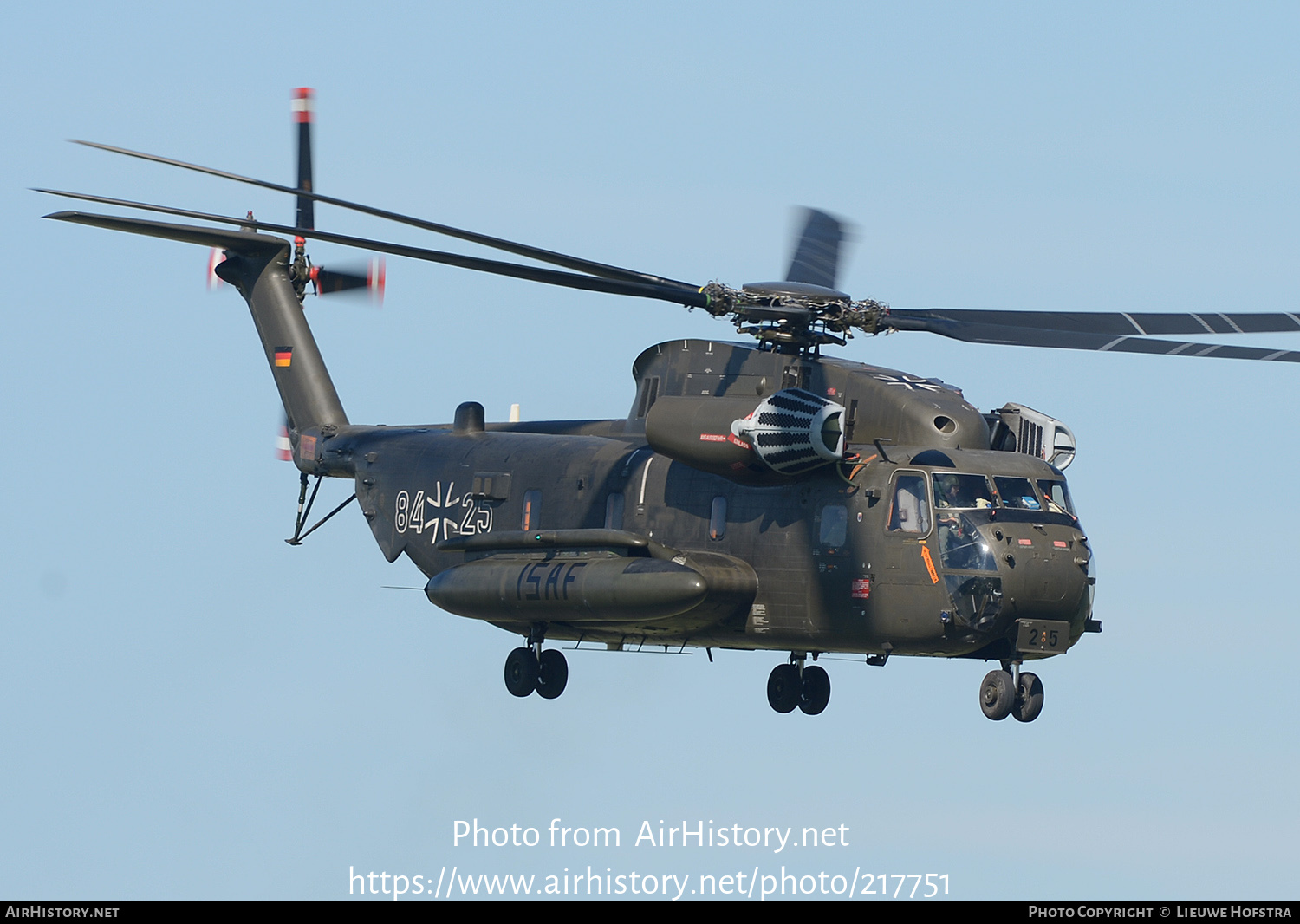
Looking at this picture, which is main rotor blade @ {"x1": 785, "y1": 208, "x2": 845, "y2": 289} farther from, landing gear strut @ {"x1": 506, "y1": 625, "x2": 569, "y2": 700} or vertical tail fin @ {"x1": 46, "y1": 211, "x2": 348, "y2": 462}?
vertical tail fin @ {"x1": 46, "y1": 211, "x2": 348, "y2": 462}

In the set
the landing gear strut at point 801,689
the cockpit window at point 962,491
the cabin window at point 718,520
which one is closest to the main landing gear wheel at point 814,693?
the landing gear strut at point 801,689

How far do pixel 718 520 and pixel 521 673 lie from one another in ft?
15.1

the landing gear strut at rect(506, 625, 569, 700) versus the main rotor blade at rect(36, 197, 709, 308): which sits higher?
the main rotor blade at rect(36, 197, 709, 308)

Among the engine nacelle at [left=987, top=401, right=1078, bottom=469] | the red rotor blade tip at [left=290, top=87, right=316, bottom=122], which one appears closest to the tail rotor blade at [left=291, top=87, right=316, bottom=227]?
the red rotor blade tip at [left=290, top=87, right=316, bottom=122]

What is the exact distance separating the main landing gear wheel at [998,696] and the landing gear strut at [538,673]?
7221 mm

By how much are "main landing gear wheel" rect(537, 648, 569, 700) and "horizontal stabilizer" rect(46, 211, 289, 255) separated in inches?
349

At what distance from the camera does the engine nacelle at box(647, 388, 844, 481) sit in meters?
23.0

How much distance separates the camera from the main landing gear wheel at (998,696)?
22.7 meters

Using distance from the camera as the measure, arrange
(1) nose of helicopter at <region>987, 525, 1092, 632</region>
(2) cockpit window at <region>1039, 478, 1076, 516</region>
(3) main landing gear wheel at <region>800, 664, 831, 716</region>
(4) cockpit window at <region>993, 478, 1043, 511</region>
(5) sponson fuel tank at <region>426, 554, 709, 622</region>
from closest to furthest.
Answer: (1) nose of helicopter at <region>987, 525, 1092, 632</region> → (4) cockpit window at <region>993, 478, 1043, 511</region> → (2) cockpit window at <region>1039, 478, 1076, 516</region> → (5) sponson fuel tank at <region>426, 554, 709, 622</region> → (3) main landing gear wheel at <region>800, 664, 831, 716</region>

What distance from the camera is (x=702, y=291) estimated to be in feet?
75.6

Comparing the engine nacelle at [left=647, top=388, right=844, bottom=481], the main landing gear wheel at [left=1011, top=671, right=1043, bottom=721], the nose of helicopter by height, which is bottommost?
the main landing gear wheel at [left=1011, top=671, right=1043, bottom=721]

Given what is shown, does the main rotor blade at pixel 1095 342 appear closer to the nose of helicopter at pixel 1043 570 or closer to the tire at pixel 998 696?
the nose of helicopter at pixel 1043 570

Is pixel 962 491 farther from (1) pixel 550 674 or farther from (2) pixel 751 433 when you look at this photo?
(1) pixel 550 674

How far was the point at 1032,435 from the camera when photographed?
24.8 m
